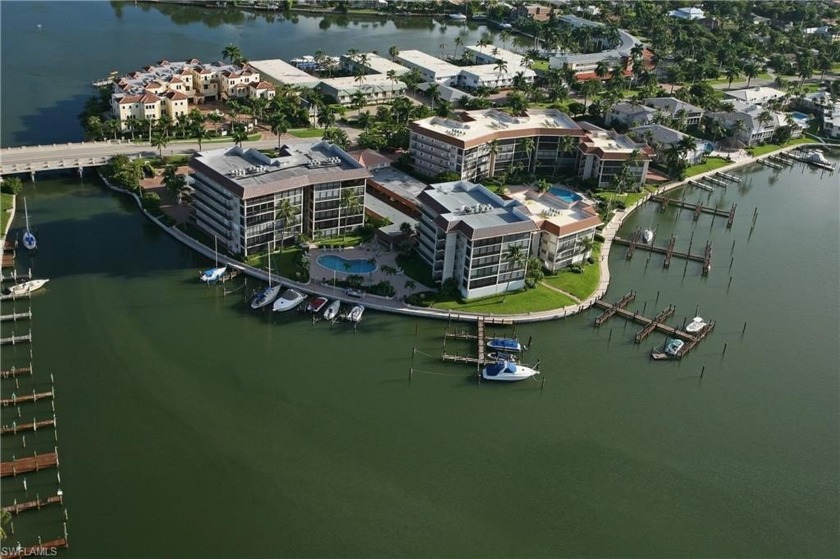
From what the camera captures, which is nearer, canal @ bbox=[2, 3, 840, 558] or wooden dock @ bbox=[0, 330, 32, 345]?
canal @ bbox=[2, 3, 840, 558]

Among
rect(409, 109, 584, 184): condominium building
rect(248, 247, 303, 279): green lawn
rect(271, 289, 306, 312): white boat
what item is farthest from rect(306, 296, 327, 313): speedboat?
rect(409, 109, 584, 184): condominium building

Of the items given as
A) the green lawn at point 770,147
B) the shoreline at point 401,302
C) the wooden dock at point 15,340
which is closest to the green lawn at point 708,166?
the green lawn at point 770,147

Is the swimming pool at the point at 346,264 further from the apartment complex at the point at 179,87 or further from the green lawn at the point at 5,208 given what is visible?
the apartment complex at the point at 179,87

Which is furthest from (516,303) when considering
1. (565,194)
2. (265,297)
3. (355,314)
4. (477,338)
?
(565,194)

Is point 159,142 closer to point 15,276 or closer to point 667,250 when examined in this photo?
point 15,276

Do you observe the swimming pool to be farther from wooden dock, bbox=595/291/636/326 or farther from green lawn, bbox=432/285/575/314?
wooden dock, bbox=595/291/636/326

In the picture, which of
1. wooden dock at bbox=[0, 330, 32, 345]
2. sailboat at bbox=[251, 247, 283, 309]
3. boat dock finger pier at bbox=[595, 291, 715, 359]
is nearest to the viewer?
wooden dock at bbox=[0, 330, 32, 345]
